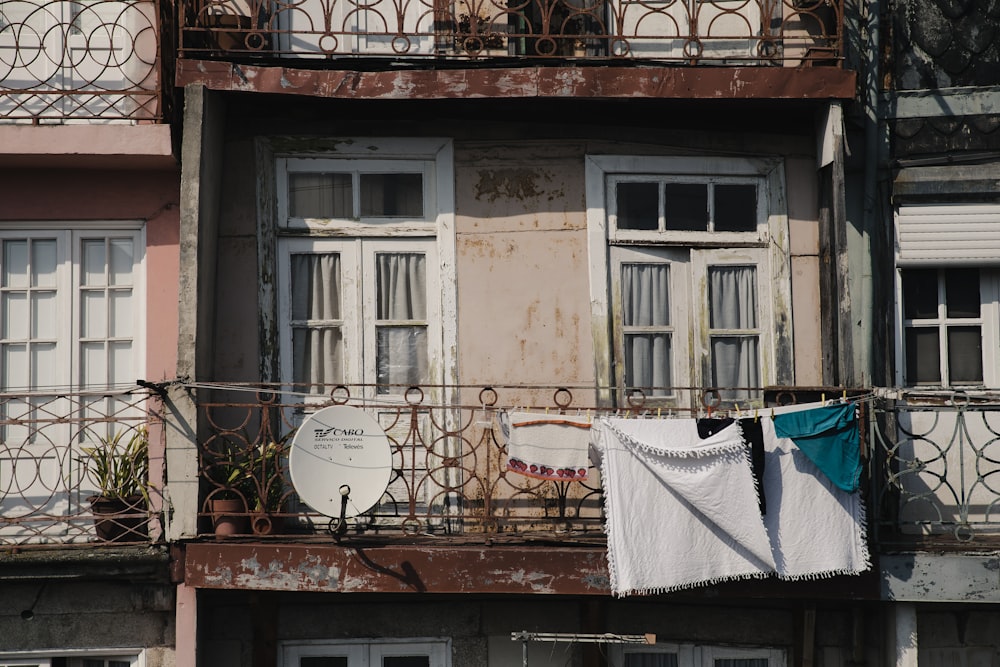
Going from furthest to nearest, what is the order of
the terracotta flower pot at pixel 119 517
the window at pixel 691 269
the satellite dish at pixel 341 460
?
the window at pixel 691 269, the terracotta flower pot at pixel 119 517, the satellite dish at pixel 341 460

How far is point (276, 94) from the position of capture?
9.09m

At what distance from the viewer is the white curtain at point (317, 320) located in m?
9.50

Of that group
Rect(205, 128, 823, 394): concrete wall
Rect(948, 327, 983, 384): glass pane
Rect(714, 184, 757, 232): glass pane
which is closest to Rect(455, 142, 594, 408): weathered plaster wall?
Rect(205, 128, 823, 394): concrete wall

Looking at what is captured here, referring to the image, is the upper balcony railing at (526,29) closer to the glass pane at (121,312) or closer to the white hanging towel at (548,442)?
the glass pane at (121,312)

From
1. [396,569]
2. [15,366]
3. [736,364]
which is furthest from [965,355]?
[15,366]

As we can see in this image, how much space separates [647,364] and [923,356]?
221cm

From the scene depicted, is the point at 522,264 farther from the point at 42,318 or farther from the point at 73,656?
the point at 73,656

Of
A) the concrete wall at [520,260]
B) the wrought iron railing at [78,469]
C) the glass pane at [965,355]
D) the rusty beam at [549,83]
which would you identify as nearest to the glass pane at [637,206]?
the concrete wall at [520,260]

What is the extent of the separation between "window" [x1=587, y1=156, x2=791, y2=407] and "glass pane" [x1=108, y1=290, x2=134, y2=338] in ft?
11.9

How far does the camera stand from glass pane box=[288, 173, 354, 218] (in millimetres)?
9609

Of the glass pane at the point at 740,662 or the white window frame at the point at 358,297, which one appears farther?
the white window frame at the point at 358,297

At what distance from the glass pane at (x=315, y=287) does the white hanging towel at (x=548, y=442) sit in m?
1.87

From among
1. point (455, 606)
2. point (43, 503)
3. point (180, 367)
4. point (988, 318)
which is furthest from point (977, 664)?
point (43, 503)

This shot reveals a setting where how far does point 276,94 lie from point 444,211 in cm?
154
